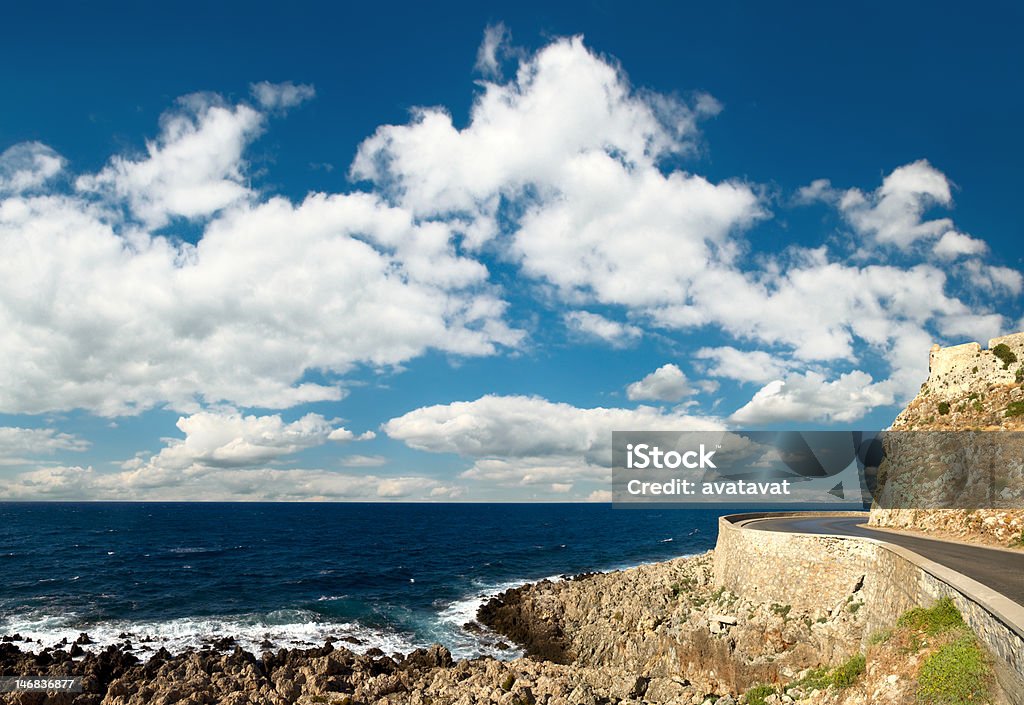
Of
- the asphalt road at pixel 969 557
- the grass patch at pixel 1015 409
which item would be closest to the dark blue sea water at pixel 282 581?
the asphalt road at pixel 969 557

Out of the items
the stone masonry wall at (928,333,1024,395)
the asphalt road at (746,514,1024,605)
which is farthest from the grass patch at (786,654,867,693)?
the stone masonry wall at (928,333,1024,395)

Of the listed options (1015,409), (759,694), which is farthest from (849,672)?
(1015,409)

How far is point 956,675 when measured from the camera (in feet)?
42.4

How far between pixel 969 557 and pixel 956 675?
43.3 feet

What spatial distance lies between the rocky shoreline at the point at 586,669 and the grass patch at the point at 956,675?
13.1 feet

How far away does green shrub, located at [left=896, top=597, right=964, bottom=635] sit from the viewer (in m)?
15.4

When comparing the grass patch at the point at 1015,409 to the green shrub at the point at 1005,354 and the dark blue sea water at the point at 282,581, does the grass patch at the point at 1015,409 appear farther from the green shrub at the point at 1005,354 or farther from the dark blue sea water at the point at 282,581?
the dark blue sea water at the point at 282,581

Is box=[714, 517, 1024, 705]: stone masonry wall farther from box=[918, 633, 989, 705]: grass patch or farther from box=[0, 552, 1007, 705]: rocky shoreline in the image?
box=[0, 552, 1007, 705]: rocky shoreline

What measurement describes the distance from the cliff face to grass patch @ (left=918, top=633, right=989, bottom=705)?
17.0 metres

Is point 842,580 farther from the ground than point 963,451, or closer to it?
closer to it

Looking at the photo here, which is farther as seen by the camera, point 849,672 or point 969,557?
point 969,557

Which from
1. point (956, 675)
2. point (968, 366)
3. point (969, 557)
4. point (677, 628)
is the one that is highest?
point (968, 366)

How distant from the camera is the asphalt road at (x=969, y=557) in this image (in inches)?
687

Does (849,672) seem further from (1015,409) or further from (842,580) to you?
(1015,409)
